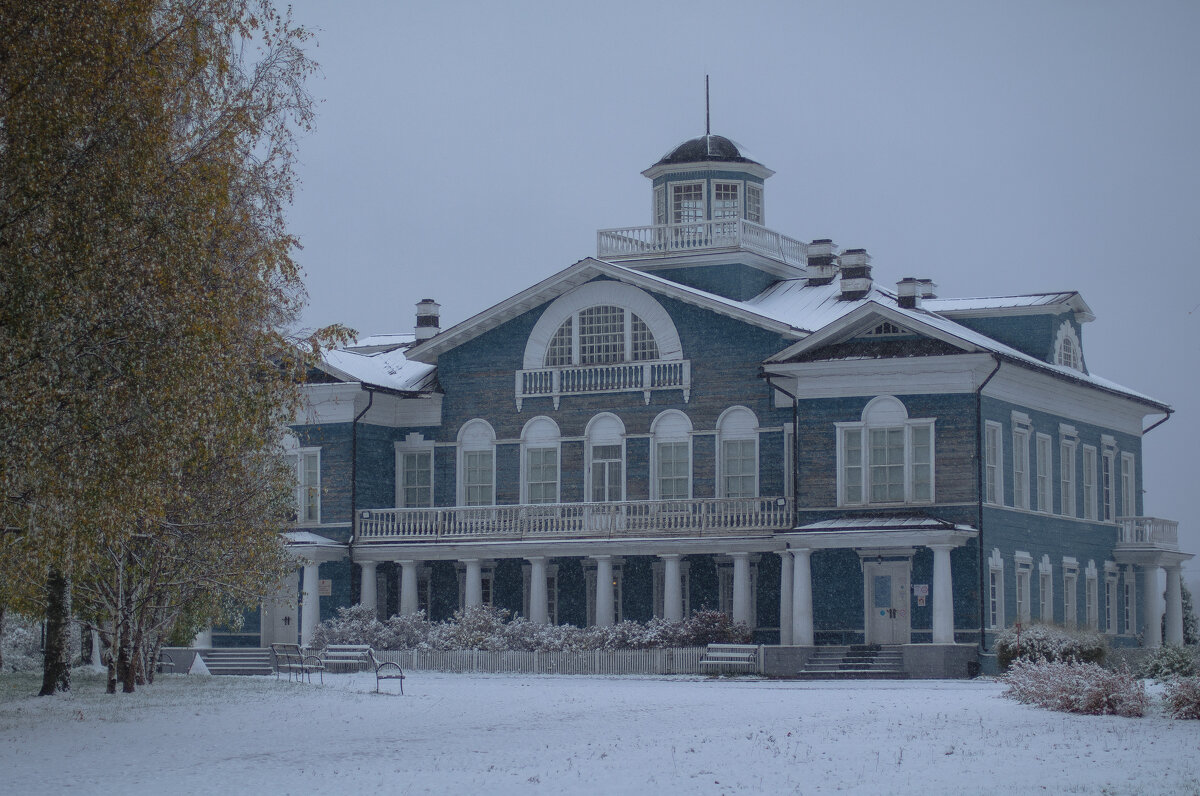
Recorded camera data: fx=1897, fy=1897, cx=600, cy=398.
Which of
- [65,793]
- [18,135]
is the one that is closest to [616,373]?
[18,135]

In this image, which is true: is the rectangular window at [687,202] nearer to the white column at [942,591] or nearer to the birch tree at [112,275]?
the white column at [942,591]

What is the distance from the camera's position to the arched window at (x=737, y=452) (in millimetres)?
46906

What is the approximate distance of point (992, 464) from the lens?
146 feet

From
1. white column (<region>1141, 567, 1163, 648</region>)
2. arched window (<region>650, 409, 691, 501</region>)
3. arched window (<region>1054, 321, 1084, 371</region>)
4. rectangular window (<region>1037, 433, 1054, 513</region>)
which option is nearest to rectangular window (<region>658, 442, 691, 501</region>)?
arched window (<region>650, 409, 691, 501</region>)

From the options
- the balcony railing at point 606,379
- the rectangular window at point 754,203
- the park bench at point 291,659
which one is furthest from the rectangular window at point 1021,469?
the park bench at point 291,659

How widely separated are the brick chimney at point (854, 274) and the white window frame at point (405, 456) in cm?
1180

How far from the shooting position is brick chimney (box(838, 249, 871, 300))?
1948 inches

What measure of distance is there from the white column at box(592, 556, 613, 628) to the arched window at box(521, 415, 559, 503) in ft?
12.0

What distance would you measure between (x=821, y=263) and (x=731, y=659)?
13.6 m

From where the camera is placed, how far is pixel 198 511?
3200 centimetres

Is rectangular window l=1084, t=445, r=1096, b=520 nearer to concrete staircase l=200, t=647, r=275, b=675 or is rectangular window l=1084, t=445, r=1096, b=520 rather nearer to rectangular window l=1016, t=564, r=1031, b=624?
rectangular window l=1016, t=564, r=1031, b=624

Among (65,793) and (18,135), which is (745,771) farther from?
(18,135)

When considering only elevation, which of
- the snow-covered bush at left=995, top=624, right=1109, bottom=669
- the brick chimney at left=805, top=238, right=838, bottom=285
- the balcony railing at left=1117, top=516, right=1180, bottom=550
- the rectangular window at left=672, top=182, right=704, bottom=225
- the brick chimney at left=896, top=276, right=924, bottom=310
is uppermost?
the rectangular window at left=672, top=182, right=704, bottom=225

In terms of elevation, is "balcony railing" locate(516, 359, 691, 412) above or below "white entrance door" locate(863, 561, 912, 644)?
above
